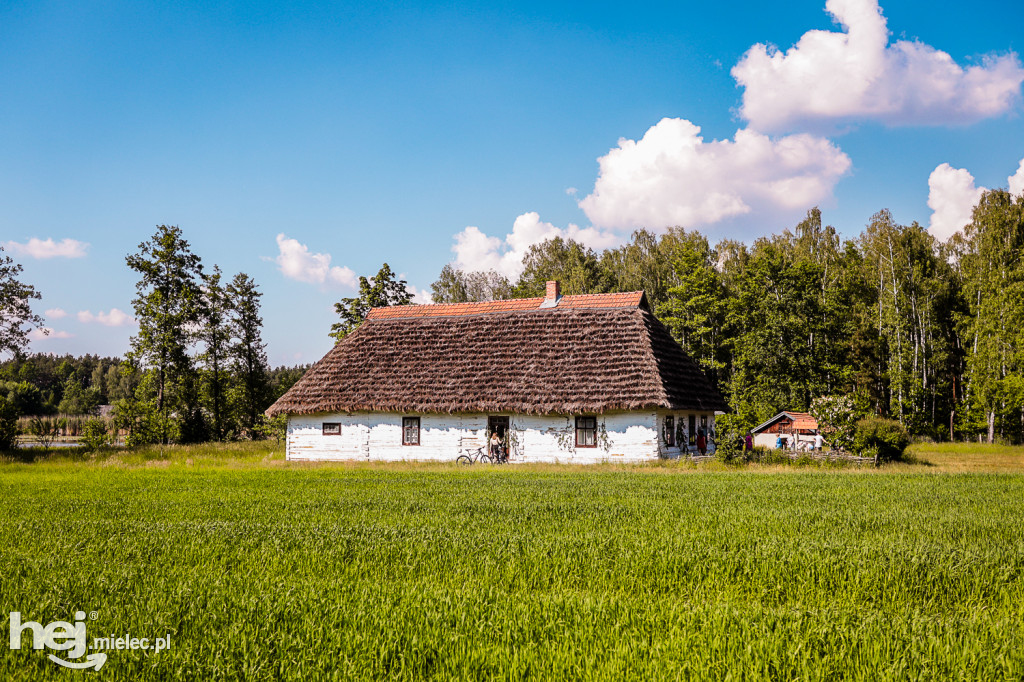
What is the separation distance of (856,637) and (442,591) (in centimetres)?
310

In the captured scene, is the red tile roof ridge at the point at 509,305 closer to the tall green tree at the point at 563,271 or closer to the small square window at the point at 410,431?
the small square window at the point at 410,431

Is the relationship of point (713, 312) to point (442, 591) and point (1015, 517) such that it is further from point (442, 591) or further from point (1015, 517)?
point (442, 591)

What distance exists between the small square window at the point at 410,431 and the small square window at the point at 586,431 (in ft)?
22.0

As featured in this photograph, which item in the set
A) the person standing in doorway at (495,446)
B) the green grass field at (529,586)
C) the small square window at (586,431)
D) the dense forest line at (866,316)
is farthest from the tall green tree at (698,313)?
the green grass field at (529,586)

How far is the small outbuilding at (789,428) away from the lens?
122 ft

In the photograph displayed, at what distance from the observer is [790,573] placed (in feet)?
21.4

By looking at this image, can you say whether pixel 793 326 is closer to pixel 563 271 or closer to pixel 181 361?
pixel 563 271

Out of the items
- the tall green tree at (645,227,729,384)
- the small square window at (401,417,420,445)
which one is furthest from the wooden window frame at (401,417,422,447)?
the tall green tree at (645,227,729,384)

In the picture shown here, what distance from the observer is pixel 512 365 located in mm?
28422

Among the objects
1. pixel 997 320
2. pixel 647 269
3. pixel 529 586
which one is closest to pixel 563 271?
pixel 647 269

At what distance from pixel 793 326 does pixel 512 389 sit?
81.9 feet

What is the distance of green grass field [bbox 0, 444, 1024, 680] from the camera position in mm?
4328

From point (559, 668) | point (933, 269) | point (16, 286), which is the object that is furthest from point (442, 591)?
point (933, 269)

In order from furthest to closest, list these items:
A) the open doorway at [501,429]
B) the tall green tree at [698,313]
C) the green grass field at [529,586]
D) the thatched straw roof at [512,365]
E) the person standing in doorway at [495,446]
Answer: the tall green tree at [698,313] → the open doorway at [501,429] → the person standing in doorway at [495,446] → the thatched straw roof at [512,365] → the green grass field at [529,586]
